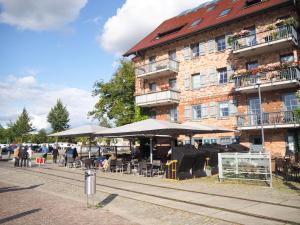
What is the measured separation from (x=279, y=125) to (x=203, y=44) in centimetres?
1091

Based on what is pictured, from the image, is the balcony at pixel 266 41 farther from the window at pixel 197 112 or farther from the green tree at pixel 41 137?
the green tree at pixel 41 137

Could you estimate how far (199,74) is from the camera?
93.4 feet

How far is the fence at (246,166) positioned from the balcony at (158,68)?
1664 cm

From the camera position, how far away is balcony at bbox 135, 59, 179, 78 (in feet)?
95.9

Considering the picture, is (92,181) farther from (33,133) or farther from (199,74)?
(33,133)

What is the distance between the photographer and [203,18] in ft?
99.9

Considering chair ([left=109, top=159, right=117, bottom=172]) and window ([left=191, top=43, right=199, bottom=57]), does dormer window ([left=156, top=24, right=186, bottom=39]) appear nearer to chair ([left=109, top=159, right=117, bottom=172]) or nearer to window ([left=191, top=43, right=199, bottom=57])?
window ([left=191, top=43, right=199, bottom=57])

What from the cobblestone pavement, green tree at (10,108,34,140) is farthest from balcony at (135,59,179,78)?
green tree at (10,108,34,140)

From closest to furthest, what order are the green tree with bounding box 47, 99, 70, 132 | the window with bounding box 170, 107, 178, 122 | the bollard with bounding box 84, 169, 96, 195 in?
1. the bollard with bounding box 84, 169, 96, 195
2. the window with bounding box 170, 107, 178, 122
3. the green tree with bounding box 47, 99, 70, 132

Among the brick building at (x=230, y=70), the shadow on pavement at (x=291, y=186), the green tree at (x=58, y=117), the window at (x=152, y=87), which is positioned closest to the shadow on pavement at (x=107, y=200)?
the shadow on pavement at (x=291, y=186)

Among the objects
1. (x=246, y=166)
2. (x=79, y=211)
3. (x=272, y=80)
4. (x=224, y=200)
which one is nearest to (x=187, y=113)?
(x=272, y=80)

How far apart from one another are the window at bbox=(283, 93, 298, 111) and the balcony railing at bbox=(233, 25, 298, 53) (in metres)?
3.94

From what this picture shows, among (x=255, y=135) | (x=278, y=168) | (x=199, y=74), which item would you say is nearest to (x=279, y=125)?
(x=255, y=135)

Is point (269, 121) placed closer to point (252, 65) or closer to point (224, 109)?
point (224, 109)
